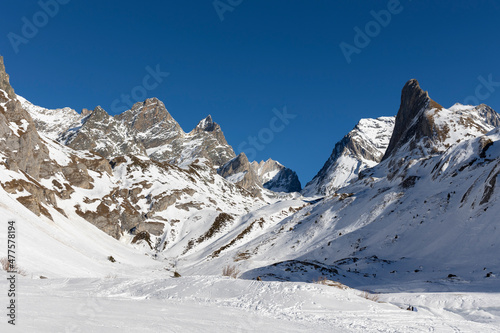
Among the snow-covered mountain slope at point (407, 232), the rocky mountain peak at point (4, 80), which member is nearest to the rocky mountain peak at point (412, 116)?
the snow-covered mountain slope at point (407, 232)

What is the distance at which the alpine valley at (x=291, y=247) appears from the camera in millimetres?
9578

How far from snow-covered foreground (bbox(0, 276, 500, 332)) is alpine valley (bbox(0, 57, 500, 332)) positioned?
0.07 metres

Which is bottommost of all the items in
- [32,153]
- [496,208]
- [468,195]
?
[496,208]

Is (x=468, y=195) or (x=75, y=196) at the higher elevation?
(x=75, y=196)

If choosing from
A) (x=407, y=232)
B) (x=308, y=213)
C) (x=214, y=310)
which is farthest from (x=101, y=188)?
(x=214, y=310)

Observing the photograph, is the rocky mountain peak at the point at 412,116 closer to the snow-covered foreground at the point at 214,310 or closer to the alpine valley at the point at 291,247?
the alpine valley at the point at 291,247

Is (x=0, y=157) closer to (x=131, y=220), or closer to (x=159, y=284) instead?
(x=131, y=220)

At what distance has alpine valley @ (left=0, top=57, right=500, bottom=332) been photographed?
377 inches

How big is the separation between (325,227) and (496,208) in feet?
108

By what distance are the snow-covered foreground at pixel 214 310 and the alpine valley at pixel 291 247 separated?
0.24ft

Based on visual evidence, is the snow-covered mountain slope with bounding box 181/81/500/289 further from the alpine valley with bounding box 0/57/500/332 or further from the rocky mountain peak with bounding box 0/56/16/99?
the rocky mountain peak with bounding box 0/56/16/99

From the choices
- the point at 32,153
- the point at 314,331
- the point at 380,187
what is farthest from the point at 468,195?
the point at 32,153

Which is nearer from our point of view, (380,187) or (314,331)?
(314,331)

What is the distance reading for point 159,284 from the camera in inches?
497
